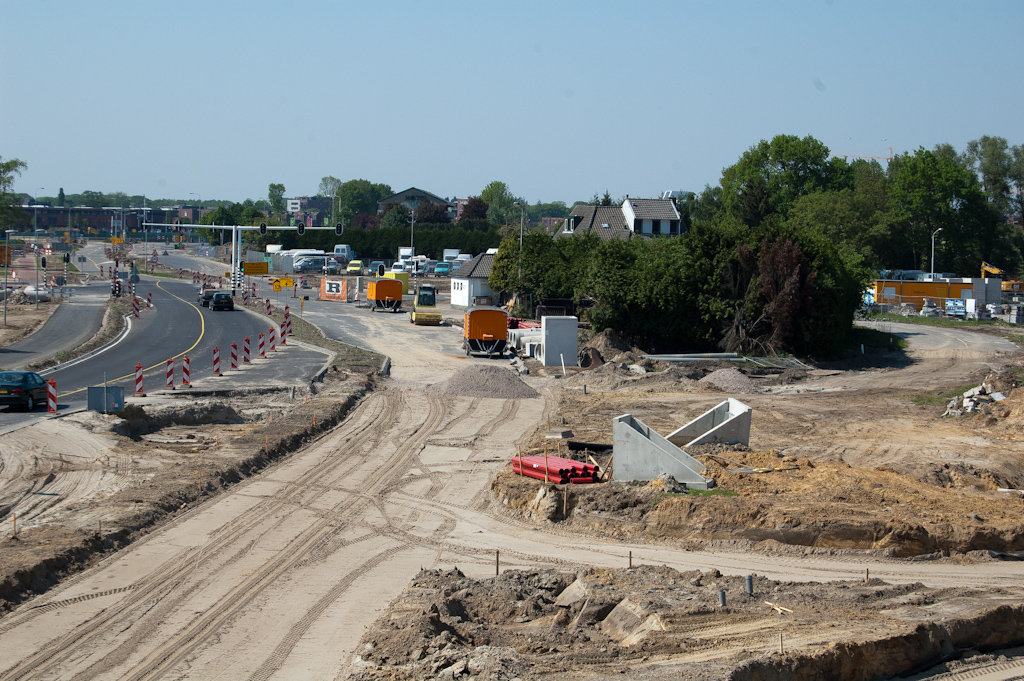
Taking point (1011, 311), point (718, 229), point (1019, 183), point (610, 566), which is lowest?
point (610, 566)

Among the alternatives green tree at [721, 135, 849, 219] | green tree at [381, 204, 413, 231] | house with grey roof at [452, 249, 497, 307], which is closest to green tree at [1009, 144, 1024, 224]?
green tree at [721, 135, 849, 219]

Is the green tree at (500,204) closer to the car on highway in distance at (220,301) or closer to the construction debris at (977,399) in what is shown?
the car on highway in distance at (220,301)

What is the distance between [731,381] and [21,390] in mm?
25642

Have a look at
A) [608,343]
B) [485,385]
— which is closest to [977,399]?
[485,385]

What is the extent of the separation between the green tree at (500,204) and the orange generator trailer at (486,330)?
323ft

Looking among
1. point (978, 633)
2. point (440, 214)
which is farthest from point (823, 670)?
point (440, 214)

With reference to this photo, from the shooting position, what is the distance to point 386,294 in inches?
2362

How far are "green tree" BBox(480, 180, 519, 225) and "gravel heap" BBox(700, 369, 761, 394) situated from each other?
104m

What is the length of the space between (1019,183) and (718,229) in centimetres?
6842

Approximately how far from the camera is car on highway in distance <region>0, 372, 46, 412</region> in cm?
2481

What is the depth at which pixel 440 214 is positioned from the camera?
142625 mm

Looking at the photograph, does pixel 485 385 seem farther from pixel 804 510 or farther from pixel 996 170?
pixel 996 170

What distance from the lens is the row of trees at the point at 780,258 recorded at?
4159 cm

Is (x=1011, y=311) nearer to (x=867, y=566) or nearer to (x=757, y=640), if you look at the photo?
(x=867, y=566)
